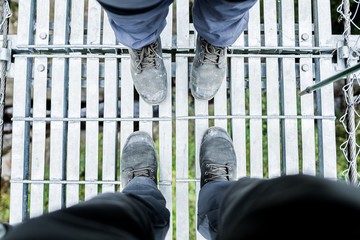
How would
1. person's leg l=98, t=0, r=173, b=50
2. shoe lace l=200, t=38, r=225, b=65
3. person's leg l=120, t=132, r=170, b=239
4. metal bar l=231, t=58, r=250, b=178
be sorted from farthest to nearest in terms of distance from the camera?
metal bar l=231, t=58, r=250, b=178
person's leg l=120, t=132, r=170, b=239
shoe lace l=200, t=38, r=225, b=65
person's leg l=98, t=0, r=173, b=50

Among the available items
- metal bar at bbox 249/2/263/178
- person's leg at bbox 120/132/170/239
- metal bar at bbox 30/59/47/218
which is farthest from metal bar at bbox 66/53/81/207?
metal bar at bbox 249/2/263/178

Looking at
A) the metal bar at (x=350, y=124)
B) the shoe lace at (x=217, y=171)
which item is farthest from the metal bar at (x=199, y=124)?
the metal bar at (x=350, y=124)

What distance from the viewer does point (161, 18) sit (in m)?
1.22

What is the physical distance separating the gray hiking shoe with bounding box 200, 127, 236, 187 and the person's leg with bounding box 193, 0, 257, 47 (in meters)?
0.49

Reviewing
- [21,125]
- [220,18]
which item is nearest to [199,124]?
[220,18]

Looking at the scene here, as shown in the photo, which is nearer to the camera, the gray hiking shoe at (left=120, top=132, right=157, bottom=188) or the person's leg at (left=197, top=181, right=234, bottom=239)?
the person's leg at (left=197, top=181, right=234, bottom=239)

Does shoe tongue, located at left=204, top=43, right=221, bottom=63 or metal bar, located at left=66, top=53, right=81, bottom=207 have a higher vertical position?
shoe tongue, located at left=204, top=43, right=221, bottom=63

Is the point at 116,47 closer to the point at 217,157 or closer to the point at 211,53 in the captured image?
the point at 211,53

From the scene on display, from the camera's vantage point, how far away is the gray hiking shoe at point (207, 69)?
4.98 feet

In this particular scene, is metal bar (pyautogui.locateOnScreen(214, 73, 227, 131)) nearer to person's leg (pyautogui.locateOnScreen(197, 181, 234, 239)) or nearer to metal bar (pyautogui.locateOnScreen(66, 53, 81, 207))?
person's leg (pyautogui.locateOnScreen(197, 181, 234, 239))

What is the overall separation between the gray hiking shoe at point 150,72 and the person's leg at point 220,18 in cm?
28

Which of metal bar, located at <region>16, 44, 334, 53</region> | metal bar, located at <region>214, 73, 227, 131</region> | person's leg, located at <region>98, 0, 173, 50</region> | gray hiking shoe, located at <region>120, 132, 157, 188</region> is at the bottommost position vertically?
gray hiking shoe, located at <region>120, 132, 157, 188</region>

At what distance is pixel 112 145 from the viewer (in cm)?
172

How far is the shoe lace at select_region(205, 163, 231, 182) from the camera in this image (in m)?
1.58
